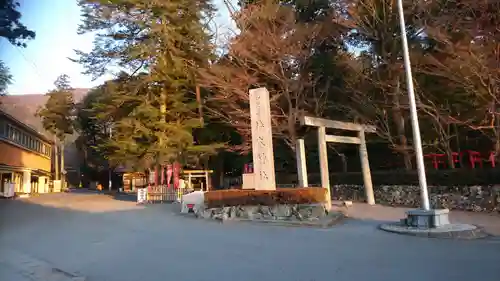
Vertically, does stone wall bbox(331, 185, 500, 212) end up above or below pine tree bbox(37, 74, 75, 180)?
below

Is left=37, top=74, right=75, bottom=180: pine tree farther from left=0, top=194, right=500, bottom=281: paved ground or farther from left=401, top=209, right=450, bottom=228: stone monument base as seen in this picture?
left=401, top=209, right=450, bottom=228: stone monument base

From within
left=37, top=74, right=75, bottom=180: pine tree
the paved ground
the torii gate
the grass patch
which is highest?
left=37, top=74, right=75, bottom=180: pine tree

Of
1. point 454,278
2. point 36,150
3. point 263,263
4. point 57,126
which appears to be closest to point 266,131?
point 263,263

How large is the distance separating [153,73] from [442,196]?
1558 cm

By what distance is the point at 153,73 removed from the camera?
871 inches

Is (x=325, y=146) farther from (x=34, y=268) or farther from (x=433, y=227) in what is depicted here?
(x=34, y=268)

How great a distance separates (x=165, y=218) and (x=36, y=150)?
2586 centimetres

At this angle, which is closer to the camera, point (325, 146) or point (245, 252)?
point (245, 252)

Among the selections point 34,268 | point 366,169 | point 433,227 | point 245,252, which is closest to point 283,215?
point 433,227

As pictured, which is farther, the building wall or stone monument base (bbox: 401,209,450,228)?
the building wall

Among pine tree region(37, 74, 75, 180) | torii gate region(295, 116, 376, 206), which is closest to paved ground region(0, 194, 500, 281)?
torii gate region(295, 116, 376, 206)

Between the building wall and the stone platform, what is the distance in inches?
758

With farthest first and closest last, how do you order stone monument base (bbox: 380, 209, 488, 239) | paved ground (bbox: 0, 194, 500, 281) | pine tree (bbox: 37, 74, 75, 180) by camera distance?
pine tree (bbox: 37, 74, 75, 180)
stone monument base (bbox: 380, 209, 488, 239)
paved ground (bbox: 0, 194, 500, 281)

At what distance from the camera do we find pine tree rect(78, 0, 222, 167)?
21.4 meters
